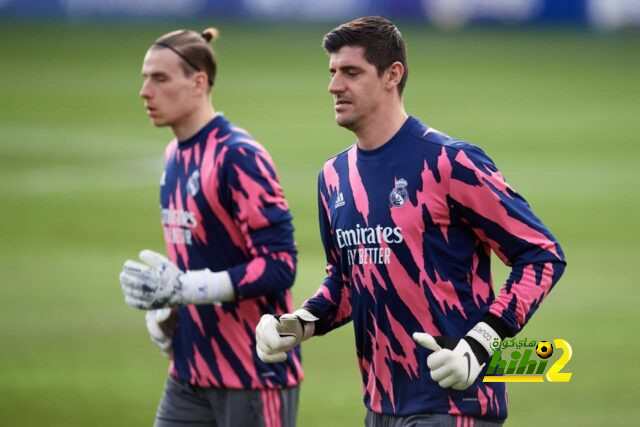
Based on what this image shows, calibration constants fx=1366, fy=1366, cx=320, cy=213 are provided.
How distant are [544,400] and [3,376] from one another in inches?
175

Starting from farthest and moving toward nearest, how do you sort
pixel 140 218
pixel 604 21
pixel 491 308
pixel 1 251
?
pixel 604 21 → pixel 140 218 → pixel 1 251 → pixel 491 308

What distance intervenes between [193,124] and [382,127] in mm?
1816

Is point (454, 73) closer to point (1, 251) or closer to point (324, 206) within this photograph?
point (1, 251)

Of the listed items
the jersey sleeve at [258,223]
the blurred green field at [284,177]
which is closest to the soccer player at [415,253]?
the jersey sleeve at [258,223]

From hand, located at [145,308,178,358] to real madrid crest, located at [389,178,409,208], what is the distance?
200cm

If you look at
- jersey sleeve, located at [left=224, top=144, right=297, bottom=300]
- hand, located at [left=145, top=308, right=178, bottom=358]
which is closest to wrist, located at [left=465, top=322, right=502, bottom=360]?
jersey sleeve, located at [left=224, top=144, right=297, bottom=300]

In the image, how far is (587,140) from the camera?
2612 centimetres

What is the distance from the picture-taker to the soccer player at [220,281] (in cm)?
708

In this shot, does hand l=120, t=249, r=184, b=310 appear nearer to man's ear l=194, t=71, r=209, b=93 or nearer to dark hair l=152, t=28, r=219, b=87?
man's ear l=194, t=71, r=209, b=93

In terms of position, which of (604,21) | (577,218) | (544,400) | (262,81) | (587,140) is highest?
(604,21)

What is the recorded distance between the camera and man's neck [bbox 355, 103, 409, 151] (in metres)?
6.03

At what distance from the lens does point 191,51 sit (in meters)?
7.82

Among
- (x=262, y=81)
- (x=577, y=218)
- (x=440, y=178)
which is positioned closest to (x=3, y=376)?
(x=440, y=178)

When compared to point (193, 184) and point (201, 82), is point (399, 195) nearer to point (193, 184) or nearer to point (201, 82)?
point (193, 184)
